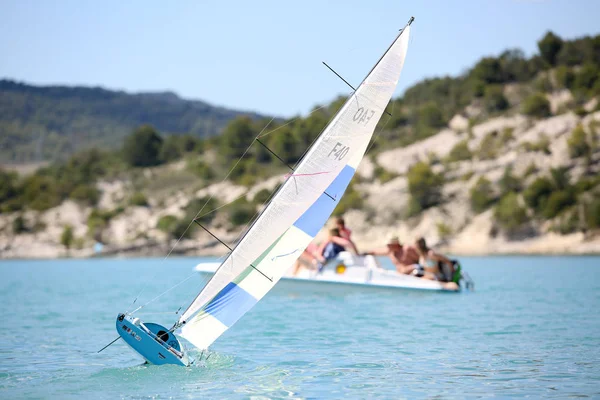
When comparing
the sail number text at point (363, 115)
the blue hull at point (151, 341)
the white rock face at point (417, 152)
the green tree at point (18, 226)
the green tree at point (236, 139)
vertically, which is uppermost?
the green tree at point (236, 139)

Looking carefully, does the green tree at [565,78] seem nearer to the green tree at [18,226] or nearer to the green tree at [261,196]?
the green tree at [261,196]

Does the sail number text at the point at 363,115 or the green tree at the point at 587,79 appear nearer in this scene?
the sail number text at the point at 363,115

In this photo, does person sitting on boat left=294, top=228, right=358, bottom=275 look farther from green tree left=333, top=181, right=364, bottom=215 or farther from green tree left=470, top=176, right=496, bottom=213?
green tree left=333, top=181, right=364, bottom=215

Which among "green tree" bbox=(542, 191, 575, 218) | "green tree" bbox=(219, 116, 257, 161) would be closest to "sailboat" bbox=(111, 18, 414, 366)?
"green tree" bbox=(542, 191, 575, 218)

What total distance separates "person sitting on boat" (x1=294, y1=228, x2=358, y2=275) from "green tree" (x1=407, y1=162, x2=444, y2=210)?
3543 cm

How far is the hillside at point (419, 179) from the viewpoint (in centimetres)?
5300

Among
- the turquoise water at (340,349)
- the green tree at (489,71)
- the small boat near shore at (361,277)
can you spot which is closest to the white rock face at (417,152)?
the green tree at (489,71)

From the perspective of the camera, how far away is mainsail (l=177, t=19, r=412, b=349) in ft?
37.5

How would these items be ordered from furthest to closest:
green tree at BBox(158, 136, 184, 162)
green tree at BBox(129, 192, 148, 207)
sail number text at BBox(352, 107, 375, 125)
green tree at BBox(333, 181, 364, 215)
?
green tree at BBox(158, 136, 184, 162) → green tree at BBox(129, 192, 148, 207) → green tree at BBox(333, 181, 364, 215) → sail number text at BBox(352, 107, 375, 125)

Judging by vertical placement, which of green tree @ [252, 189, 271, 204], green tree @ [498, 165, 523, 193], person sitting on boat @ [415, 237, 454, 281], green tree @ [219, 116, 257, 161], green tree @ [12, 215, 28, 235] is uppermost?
green tree @ [219, 116, 257, 161]

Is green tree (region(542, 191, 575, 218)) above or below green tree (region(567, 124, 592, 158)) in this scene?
below

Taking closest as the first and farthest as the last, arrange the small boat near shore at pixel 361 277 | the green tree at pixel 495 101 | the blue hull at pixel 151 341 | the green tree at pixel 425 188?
the blue hull at pixel 151 341
the small boat near shore at pixel 361 277
the green tree at pixel 425 188
the green tree at pixel 495 101

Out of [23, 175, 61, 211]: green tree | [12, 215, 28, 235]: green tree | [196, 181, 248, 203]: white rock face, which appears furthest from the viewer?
[23, 175, 61, 211]: green tree

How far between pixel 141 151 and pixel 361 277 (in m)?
72.0
